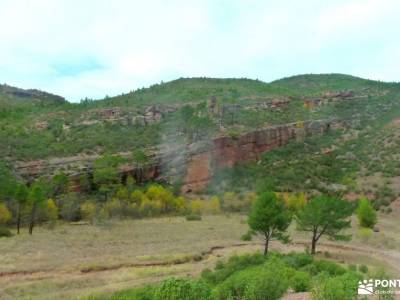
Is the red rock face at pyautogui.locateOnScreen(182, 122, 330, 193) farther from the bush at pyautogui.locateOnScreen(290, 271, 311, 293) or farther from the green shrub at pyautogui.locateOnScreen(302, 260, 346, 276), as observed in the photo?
the bush at pyautogui.locateOnScreen(290, 271, 311, 293)

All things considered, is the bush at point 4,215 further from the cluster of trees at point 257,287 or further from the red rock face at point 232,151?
the red rock face at point 232,151

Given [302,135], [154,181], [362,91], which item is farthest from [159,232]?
[362,91]

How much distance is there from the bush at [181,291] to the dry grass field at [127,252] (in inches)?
444

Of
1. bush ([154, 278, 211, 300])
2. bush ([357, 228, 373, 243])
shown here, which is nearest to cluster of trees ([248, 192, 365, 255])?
bush ([357, 228, 373, 243])

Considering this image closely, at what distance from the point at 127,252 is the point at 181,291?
23.4 meters

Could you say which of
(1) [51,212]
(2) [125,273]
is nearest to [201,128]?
(1) [51,212]

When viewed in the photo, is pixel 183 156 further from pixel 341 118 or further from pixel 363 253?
pixel 363 253

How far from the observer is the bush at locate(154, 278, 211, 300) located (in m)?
11.5

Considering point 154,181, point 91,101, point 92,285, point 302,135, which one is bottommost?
point 92,285

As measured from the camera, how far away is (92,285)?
2556cm

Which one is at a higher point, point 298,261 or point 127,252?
point 298,261

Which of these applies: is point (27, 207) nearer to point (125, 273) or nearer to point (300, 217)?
point (125, 273)

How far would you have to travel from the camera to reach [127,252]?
112 feet

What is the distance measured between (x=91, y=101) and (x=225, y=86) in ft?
92.3
